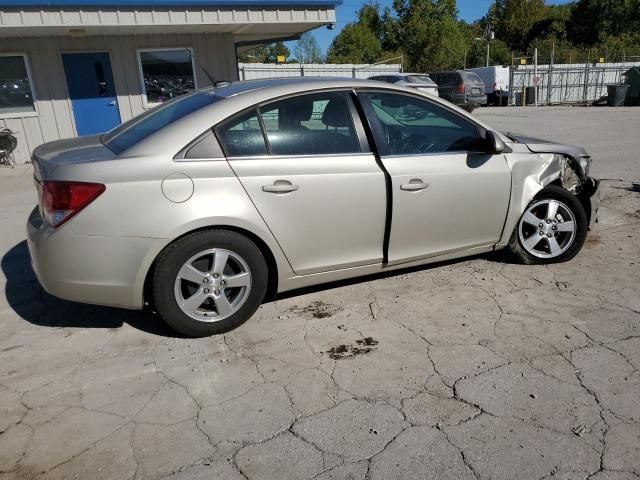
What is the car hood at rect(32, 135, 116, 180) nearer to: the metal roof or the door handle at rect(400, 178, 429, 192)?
the door handle at rect(400, 178, 429, 192)

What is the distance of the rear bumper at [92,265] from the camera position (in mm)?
3072

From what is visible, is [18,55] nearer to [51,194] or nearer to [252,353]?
[51,194]

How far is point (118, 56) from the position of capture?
11078 millimetres

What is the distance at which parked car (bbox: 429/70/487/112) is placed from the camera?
22969 mm

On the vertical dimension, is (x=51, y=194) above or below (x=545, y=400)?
above

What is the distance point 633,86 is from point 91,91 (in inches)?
987

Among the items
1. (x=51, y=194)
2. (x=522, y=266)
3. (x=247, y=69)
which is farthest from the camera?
(x=247, y=69)

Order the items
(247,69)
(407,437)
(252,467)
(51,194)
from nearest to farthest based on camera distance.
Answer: (252,467) < (407,437) < (51,194) < (247,69)

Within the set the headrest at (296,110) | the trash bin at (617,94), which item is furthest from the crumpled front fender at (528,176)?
the trash bin at (617,94)

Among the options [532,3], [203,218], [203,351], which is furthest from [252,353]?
[532,3]

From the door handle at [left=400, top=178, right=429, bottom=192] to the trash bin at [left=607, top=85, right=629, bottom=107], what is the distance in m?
26.2

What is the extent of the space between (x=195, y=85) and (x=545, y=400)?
1082cm

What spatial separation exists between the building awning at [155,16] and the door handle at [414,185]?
7.49 m

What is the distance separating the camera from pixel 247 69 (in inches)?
804
